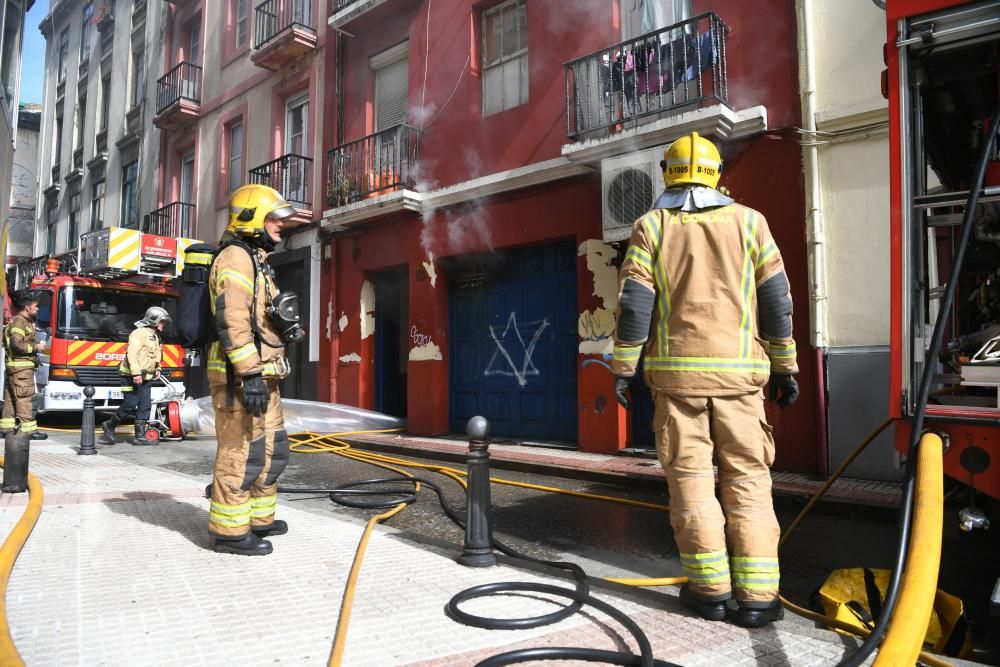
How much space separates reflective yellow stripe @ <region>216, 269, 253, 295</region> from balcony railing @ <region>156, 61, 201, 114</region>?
14.6 metres

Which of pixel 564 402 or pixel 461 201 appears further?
pixel 461 201

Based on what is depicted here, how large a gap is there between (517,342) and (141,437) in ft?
17.8

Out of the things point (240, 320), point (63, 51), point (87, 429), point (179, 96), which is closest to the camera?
point (240, 320)

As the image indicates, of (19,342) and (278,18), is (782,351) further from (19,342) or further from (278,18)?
(278,18)

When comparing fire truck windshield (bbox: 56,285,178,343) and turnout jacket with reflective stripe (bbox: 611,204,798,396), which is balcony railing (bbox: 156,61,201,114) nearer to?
fire truck windshield (bbox: 56,285,178,343)

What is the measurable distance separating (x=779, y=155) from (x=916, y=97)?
404 centimetres

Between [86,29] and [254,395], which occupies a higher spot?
[86,29]

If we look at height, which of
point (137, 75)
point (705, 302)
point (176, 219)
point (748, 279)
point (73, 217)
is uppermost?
point (137, 75)

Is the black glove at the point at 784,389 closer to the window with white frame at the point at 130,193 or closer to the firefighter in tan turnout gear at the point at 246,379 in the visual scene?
the firefighter in tan turnout gear at the point at 246,379

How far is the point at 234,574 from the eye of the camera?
10.6ft

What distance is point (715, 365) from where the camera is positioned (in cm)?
275

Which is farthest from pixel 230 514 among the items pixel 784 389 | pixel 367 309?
pixel 367 309

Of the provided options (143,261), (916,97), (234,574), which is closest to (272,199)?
(234,574)

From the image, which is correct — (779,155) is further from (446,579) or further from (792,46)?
(446,579)
